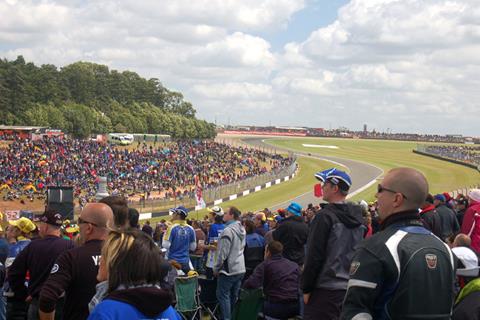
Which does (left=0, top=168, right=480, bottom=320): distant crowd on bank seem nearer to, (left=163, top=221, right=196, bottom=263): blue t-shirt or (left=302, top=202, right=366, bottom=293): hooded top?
(left=302, top=202, right=366, bottom=293): hooded top

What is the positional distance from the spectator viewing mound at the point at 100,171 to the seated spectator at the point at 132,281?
114 ft

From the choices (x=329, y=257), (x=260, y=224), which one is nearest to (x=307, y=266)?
(x=329, y=257)

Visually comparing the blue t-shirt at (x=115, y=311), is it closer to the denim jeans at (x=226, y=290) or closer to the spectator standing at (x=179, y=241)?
the denim jeans at (x=226, y=290)

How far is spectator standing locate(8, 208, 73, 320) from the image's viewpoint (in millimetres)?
5496

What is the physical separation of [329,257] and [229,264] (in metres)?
3.54

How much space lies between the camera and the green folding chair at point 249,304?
24.6 feet

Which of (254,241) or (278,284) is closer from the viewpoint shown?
(278,284)

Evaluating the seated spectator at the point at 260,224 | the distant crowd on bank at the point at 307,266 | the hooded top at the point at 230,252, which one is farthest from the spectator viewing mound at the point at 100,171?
the distant crowd on bank at the point at 307,266

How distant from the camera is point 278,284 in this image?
741 cm

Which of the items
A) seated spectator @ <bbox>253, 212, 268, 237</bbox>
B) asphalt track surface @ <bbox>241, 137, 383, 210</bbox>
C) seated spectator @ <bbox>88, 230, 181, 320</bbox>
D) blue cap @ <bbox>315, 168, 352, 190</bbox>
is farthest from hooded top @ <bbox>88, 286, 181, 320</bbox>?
asphalt track surface @ <bbox>241, 137, 383, 210</bbox>

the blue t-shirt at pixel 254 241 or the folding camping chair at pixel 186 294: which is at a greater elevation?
the blue t-shirt at pixel 254 241

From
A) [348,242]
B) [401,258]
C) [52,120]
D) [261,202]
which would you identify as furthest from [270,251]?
[52,120]

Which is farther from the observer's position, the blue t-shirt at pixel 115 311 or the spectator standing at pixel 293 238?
the spectator standing at pixel 293 238

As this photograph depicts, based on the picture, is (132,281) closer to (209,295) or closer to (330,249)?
(330,249)
